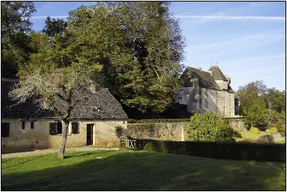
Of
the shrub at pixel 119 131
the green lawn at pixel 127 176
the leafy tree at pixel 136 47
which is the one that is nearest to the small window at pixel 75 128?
the shrub at pixel 119 131

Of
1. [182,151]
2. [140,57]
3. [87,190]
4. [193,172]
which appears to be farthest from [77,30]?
[87,190]

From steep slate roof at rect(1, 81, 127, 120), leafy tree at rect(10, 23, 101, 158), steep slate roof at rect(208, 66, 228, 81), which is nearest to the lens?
leafy tree at rect(10, 23, 101, 158)

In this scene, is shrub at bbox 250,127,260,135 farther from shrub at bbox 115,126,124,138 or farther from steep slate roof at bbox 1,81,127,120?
steep slate roof at bbox 1,81,127,120

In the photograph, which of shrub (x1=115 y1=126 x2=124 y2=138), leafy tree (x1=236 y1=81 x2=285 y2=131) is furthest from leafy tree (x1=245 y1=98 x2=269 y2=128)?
shrub (x1=115 y1=126 x2=124 y2=138)

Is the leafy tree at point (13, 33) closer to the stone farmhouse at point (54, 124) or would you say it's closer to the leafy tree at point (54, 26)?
the stone farmhouse at point (54, 124)

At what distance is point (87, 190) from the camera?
9.88 meters

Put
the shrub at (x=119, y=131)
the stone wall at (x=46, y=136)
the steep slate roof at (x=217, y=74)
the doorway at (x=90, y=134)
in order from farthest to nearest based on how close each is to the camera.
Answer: the steep slate roof at (x=217, y=74) < the shrub at (x=119, y=131) < the doorway at (x=90, y=134) < the stone wall at (x=46, y=136)

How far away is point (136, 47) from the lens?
3997 cm

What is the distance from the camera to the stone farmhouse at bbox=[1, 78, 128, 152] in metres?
22.3

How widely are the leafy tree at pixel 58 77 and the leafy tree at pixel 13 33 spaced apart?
1283 mm

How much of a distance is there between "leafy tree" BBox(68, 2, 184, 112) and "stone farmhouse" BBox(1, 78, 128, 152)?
495cm

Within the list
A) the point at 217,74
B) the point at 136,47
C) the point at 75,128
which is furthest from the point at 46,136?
the point at 217,74

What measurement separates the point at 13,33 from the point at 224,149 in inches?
889

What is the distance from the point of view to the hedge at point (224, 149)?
21656mm
